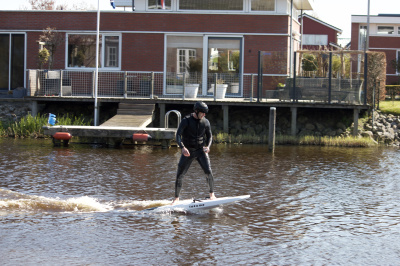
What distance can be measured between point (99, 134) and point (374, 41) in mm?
28543

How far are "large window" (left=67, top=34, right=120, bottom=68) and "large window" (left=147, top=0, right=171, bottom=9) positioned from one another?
1964 millimetres

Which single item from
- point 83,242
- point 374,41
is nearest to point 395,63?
point 374,41

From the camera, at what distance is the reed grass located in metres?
22.2

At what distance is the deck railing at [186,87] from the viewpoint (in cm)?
2248

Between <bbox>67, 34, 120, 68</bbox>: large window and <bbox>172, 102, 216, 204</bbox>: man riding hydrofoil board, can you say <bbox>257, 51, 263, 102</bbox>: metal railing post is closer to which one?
<bbox>67, 34, 120, 68</bbox>: large window

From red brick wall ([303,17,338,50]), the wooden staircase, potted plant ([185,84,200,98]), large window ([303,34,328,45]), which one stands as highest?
red brick wall ([303,17,338,50])

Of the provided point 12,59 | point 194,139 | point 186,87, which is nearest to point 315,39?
point 186,87

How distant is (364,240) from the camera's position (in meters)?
9.54

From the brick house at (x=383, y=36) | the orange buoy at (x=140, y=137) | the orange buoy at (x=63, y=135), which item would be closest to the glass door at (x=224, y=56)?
the orange buoy at (x=140, y=137)

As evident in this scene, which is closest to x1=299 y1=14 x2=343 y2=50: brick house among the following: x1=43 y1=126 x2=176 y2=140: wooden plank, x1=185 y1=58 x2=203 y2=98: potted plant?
x1=185 y1=58 x2=203 y2=98: potted plant

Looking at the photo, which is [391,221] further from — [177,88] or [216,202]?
[177,88]

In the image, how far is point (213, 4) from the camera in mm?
25422

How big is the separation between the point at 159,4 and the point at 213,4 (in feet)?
7.57

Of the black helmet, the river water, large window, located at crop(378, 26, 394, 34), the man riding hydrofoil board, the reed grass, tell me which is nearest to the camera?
the river water
